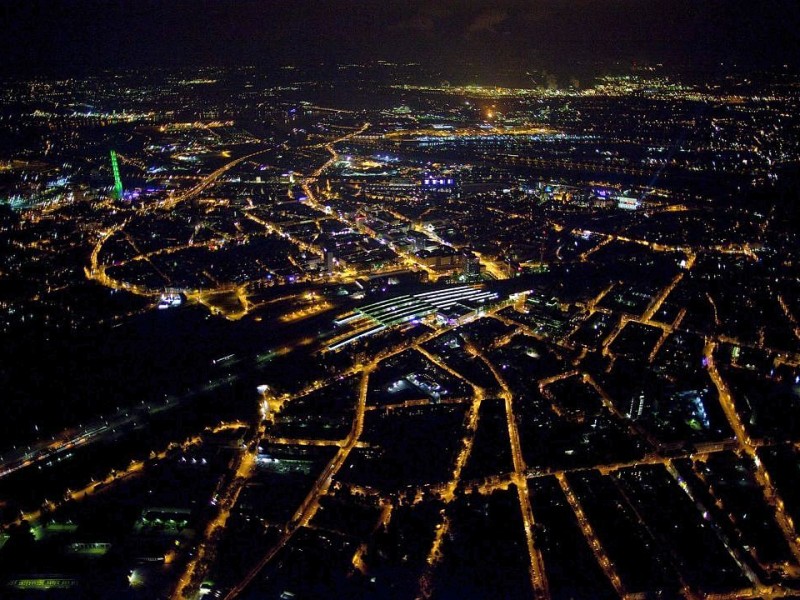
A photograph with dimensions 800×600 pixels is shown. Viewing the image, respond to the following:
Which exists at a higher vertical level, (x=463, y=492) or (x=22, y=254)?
(x=22, y=254)

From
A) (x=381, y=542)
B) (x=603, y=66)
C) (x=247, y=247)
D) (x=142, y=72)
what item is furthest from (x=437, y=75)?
(x=381, y=542)

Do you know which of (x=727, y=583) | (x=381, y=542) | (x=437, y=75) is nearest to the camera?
(x=727, y=583)

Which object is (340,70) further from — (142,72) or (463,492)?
(463,492)

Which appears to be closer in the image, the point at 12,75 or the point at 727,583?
the point at 727,583

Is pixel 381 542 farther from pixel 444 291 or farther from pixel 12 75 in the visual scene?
pixel 12 75

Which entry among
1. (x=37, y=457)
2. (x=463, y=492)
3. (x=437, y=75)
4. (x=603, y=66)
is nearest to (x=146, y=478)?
(x=37, y=457)

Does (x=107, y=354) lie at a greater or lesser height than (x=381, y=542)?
greater

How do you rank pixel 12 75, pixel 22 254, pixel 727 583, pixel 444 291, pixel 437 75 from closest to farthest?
pixel 727 583 → pixel 444 291 → pixel 22 254 → pixel 12 75 → pixel 437 75

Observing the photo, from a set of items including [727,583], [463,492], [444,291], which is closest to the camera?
[727,583]

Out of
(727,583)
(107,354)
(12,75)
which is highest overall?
(12,75)
